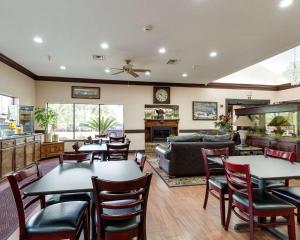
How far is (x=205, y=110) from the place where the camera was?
29.9 feet

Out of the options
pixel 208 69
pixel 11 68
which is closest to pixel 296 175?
pixel 208 69

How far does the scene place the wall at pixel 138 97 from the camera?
7.67m

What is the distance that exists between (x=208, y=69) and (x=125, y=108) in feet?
12.0

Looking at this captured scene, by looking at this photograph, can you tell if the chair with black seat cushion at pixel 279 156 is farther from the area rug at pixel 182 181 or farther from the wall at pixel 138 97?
the wall at pixel 138 97

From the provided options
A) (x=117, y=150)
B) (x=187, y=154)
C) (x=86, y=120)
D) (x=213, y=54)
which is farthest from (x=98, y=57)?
(x=86, y=120)

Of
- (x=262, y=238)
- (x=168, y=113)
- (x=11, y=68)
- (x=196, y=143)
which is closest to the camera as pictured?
(x=262, y=238)

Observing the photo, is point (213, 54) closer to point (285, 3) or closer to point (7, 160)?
point (285, 3)

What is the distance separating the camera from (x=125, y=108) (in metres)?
8.34

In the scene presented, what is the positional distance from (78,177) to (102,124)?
634 centimetres

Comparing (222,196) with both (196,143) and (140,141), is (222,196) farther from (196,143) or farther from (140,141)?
(140,141)

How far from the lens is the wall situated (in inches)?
302

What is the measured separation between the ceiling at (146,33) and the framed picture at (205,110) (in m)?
3.27

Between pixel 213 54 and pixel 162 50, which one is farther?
pixel 213 54

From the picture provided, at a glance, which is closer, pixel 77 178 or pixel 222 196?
pixel 77 178
